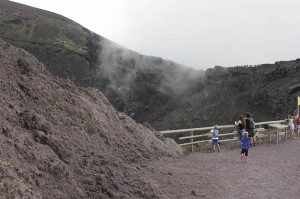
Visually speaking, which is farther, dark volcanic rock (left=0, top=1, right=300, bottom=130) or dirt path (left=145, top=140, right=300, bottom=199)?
dark volcanic rock (left=0, top=1, right=300, bottom=130)

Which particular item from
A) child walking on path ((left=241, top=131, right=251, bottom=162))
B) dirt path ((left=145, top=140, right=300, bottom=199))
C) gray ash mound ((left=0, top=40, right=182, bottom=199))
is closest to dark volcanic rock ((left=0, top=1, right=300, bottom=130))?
dirt path ((left=145, top=140, right=300, bottom=199))

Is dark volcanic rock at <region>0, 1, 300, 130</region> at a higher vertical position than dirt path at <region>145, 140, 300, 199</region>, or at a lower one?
higher

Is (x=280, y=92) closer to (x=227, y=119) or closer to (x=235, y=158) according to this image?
(x=227, y=119)

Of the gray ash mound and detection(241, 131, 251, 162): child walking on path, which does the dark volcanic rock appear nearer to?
detection(241, 131, 251, 162): child walking on path

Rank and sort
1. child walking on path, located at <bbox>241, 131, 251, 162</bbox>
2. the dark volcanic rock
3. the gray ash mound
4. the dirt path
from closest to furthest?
1. the gray ash mound
2. the dirt path
3. child walking on path, located at <bbox>241, 131, 251, 162</bbox>
4. the dark volcanic rock

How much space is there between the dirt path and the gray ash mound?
0.74 m

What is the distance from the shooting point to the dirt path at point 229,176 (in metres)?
9.17

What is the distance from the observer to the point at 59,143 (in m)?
7.66

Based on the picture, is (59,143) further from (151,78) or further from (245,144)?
(151,78)

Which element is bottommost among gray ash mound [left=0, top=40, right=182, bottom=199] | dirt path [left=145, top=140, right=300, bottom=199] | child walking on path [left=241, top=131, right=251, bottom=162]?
dirt path [left=145, top=140, right=300, bottom=199]

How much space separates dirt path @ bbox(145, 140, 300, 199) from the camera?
30.1ft

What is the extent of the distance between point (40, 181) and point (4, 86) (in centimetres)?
300

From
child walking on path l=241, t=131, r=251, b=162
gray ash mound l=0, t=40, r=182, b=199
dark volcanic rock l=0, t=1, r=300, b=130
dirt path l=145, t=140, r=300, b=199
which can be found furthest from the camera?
dark volcanic rock l=0, t=1, r=300, b=130

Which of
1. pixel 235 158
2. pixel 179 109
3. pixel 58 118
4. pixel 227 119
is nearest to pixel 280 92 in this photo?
pixel 227 119
